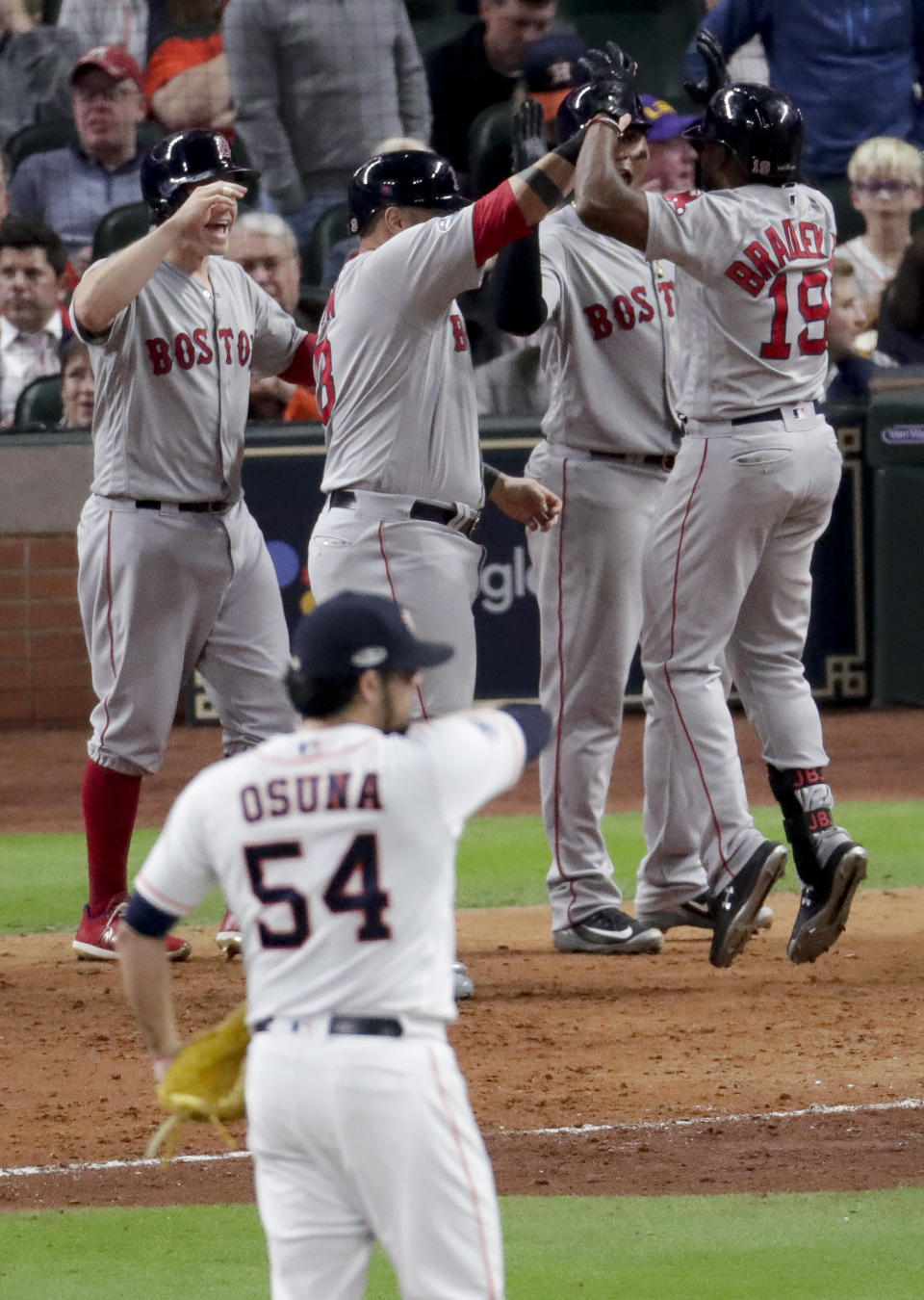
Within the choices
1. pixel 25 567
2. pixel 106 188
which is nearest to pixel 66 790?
pixel 25 567

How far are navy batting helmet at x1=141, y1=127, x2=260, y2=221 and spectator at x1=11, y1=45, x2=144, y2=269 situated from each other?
546 cm

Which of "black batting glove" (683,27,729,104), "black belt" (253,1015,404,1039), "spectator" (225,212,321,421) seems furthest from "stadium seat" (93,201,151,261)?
"black belt" (253,1015,404,1039)

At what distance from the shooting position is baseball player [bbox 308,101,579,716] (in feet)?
18.7

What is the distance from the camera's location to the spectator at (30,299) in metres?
11.2

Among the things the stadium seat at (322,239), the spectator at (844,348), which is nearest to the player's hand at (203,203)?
the stadium seat at (322,239)

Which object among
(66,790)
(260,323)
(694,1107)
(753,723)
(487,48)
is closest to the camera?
(694,1107)

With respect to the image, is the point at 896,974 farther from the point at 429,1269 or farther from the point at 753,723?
the point at 429,1269

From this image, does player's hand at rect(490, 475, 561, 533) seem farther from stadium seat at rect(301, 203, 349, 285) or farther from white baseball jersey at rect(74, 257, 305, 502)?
stadium seat at rect(301, 203, 349, 285)

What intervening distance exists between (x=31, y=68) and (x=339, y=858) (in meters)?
11.0

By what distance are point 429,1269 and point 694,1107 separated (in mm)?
2345

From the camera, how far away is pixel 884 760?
414 inches

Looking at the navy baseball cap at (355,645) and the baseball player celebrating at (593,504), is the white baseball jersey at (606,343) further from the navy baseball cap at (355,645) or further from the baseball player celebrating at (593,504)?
the navy baseball cap at (355,645)

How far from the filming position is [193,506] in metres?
6.48

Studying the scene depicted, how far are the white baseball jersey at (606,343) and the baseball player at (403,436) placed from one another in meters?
0.61
